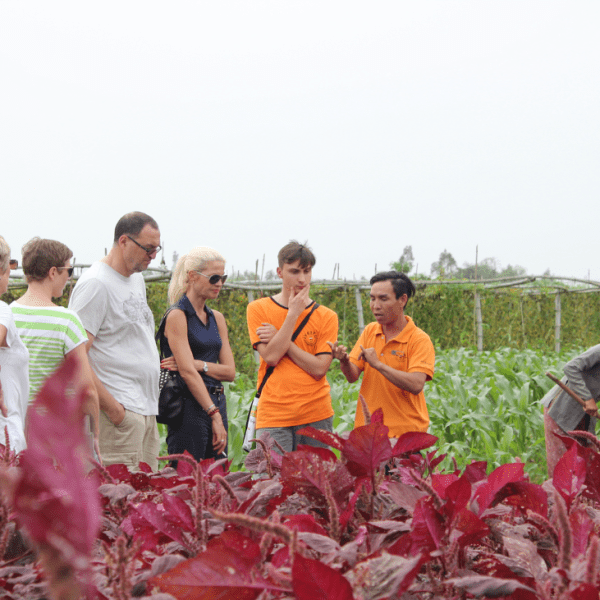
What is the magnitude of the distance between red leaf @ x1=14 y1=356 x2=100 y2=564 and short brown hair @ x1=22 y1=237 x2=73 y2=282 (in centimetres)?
272

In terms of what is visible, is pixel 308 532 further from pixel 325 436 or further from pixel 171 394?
pixel 171 394

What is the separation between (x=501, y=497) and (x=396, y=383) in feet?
7.13

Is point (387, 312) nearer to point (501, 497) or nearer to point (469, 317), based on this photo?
point (501, 497)

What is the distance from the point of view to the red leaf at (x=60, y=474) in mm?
271

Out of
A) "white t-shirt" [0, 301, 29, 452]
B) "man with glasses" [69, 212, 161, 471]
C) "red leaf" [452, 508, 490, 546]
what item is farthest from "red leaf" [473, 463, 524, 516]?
"man with glasses" [69, 212, 161, 471]

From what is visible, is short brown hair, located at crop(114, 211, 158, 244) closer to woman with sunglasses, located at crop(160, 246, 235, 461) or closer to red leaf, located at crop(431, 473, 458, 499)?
woman with sunglasses, located at crop(160, 246, 235, 461)

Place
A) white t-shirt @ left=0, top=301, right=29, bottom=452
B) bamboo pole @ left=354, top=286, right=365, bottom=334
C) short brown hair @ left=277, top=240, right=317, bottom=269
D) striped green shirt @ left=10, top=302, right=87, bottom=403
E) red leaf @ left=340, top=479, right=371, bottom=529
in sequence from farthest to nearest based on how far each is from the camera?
bamboo pole @ left=354, top=286, right=365, bottom=334 → short brown hair @ left=277, top=240, right=317, bottom=269 → striped green shirt @ left=10, top=302, right=87, bottom=403 → white t-shirt @ left=0, top=301, right=29, bottom=452 → red leaf @ left=340, top=479, right=371, bottom=529

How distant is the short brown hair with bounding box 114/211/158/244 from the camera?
3061 mm

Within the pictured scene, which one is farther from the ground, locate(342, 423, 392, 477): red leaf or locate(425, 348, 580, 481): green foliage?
locate(342, 423, 392, 477): red leaf

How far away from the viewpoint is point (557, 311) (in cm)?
1512

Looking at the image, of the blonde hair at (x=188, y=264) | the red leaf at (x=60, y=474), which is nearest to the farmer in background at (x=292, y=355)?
the blonde hair at (x=188, y=264)

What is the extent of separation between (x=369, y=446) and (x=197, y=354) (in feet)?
8.36

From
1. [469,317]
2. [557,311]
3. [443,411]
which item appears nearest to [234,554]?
[443,411]

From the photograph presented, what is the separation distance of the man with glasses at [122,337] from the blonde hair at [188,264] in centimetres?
23
